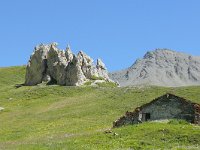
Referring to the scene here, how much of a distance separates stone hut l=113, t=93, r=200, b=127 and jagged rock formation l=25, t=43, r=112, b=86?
182ft

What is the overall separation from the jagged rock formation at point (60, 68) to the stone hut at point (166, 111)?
55.4 metres

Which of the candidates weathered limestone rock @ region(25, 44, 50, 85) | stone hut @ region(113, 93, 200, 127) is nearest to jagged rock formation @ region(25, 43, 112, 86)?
weathered limestone rock @ region(25, 44, 50, 85)

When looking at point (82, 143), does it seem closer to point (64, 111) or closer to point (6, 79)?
point (64, 111)

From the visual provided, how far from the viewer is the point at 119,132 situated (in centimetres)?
4353

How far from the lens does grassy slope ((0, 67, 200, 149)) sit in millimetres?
38938

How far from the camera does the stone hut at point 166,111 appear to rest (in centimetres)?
4797

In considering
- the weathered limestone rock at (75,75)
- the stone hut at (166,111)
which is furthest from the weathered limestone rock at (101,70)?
the stone hut at (166,111)

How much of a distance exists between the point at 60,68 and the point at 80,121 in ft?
159

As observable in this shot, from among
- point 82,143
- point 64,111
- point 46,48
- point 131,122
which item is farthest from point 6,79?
point 82,143

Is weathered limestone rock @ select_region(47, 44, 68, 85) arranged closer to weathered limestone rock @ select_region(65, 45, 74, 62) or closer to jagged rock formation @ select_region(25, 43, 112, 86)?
jagged rock formation @ select_region(25, 43, 112, 86)

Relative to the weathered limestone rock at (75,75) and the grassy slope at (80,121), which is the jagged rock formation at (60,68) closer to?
the weathered limestone rock at (75,75)

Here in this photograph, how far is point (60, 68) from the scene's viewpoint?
113562 millimetres

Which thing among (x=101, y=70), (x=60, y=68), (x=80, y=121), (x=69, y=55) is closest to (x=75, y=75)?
(x=60, y=68)

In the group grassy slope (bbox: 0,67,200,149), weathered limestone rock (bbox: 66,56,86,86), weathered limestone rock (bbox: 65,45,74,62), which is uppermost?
weathered limestone rock (bbox: 65,45,74,62)
